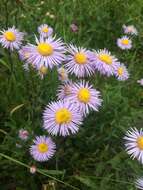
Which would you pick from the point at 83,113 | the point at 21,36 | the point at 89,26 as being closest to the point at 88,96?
the point at 83,113

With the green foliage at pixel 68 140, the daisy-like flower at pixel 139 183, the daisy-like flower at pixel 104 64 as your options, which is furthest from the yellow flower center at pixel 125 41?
the daisy-like flower at pixel 139 183

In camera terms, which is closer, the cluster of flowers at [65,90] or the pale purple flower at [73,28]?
the cluster of flowers at [65,90]

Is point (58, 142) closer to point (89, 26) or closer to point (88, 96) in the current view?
point (88, 96)

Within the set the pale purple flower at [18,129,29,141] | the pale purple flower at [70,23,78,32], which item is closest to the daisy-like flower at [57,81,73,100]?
the pale purple flower at [18,129,29,141]

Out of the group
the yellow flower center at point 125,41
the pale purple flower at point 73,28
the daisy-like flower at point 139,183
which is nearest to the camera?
the daisy-like flower at point 139,183

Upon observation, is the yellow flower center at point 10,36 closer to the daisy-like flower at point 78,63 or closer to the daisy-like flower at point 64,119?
the daisy-like flower at point 78,63

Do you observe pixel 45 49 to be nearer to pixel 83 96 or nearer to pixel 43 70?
pixel 43 70

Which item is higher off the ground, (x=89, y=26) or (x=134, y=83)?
(x=89, y=26)
